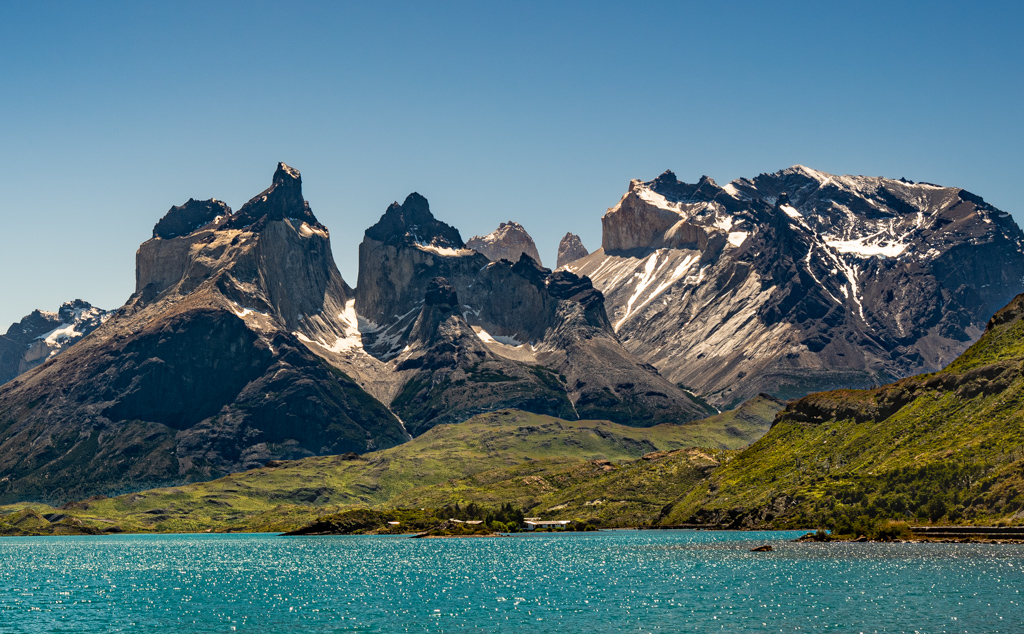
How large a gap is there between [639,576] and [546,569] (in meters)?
28.0

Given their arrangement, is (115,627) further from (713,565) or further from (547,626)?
(713,565)

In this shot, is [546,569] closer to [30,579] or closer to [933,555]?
[933,555]

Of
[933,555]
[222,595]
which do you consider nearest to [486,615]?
[222,595]

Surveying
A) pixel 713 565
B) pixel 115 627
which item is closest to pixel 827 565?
pixel 713 565

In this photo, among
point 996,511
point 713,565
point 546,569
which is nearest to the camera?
point 713,565

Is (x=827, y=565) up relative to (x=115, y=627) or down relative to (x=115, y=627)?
down

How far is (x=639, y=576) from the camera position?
162 meters

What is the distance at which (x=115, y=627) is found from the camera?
118 metres

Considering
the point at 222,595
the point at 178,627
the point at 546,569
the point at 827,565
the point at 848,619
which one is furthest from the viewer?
the point at 546,569

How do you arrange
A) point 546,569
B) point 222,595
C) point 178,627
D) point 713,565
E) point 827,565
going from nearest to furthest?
point 178,627 → point 222,595 → point 827,565 → point 713,565 → point 546,569

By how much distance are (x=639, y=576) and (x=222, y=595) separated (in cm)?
6369

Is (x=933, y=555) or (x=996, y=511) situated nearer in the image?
(x=933, y=555)

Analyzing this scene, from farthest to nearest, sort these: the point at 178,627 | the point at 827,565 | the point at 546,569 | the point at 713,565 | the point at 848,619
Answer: the point at 546,569
the point at 713,565
the point at 827,565
the point at 178,627
the point at 848,619

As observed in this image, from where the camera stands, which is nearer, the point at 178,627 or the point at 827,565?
the point at 178,627
